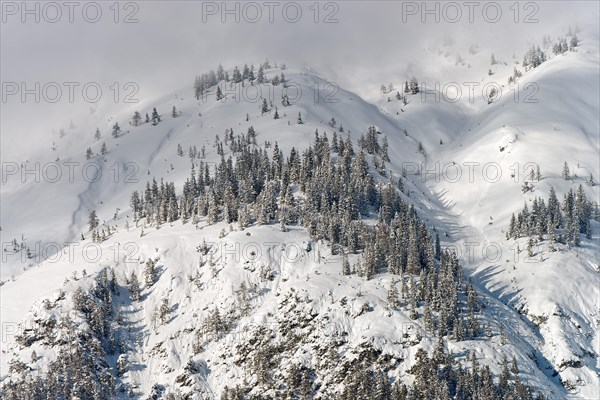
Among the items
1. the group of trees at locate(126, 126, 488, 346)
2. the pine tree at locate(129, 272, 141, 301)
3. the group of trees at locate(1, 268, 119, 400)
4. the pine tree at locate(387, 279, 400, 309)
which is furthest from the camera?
the pine tree at locate(129, 272, 141, 301)

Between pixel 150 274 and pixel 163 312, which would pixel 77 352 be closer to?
pixel 163 312

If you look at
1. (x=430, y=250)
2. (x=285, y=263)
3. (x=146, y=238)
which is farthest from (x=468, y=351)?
(x=146, y=238)

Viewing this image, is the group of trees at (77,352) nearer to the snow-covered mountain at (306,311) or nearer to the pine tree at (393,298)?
the snow-covered mountain at (306,311)

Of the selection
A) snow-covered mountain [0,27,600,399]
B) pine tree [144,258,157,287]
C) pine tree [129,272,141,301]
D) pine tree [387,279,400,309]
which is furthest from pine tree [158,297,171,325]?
pine tree [387,279,400,309]

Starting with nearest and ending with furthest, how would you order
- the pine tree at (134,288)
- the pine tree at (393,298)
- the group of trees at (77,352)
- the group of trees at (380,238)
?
the group of trees at (77,352) → the pine tree at (393,298) → the group of trees at (380,238) → the pine tree at (134,288)

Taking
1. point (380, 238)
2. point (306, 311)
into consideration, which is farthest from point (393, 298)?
point (380, 238)

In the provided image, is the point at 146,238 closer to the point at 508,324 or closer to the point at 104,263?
the point at 104,263

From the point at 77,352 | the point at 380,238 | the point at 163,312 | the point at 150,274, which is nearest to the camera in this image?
the point at 77,352

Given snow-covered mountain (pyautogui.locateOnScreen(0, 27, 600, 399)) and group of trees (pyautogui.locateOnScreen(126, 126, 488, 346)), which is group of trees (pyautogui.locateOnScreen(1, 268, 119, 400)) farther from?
group of trees (pyautogui.locateOnScreen(126, 126, 488, 346))

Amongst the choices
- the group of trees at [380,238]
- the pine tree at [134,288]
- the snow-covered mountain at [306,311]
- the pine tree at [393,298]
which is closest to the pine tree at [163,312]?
the snow-covered mountain at [306,311]

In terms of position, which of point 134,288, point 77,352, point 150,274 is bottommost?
point 77,352

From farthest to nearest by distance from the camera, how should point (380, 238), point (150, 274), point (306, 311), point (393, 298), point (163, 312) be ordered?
point (150, 274)
point (380, 238)
point (163, 312)
point (306, 311)
point (393, 298)
